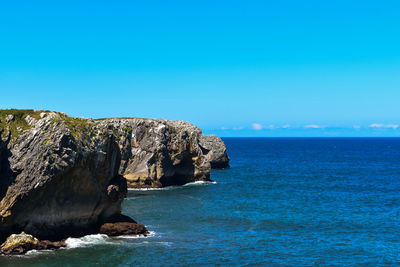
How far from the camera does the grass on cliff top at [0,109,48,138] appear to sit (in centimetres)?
4150

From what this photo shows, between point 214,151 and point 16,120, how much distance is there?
94.7 meters

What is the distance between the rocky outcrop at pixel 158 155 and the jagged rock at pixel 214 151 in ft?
116

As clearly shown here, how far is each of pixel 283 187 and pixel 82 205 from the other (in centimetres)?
5399

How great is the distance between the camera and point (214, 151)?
13450 cm

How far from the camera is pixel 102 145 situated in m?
45.1

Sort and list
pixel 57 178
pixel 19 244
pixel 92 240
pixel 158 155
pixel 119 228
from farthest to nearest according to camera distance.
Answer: pixel 158 155, pixel 119 228, pixel 92 240, pixel 57 178, pixel 19 244

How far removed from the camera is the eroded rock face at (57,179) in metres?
38.8

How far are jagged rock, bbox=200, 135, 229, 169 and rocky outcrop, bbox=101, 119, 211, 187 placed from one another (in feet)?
116

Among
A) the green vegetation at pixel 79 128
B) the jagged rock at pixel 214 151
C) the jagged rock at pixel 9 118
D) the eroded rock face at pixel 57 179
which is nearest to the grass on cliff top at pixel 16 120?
the jagged rock at pixel 9 118

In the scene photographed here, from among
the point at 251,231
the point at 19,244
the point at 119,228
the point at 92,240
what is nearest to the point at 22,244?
the point at 19,244

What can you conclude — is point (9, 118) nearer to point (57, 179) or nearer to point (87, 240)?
point (57, 179)

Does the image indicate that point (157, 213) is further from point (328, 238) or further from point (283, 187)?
point (283, 187)

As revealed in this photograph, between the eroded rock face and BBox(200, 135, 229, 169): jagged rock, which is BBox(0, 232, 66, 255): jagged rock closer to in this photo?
the eroded rock face

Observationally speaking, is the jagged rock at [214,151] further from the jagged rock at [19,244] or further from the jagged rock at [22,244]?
the jagged rock at [19,244]
